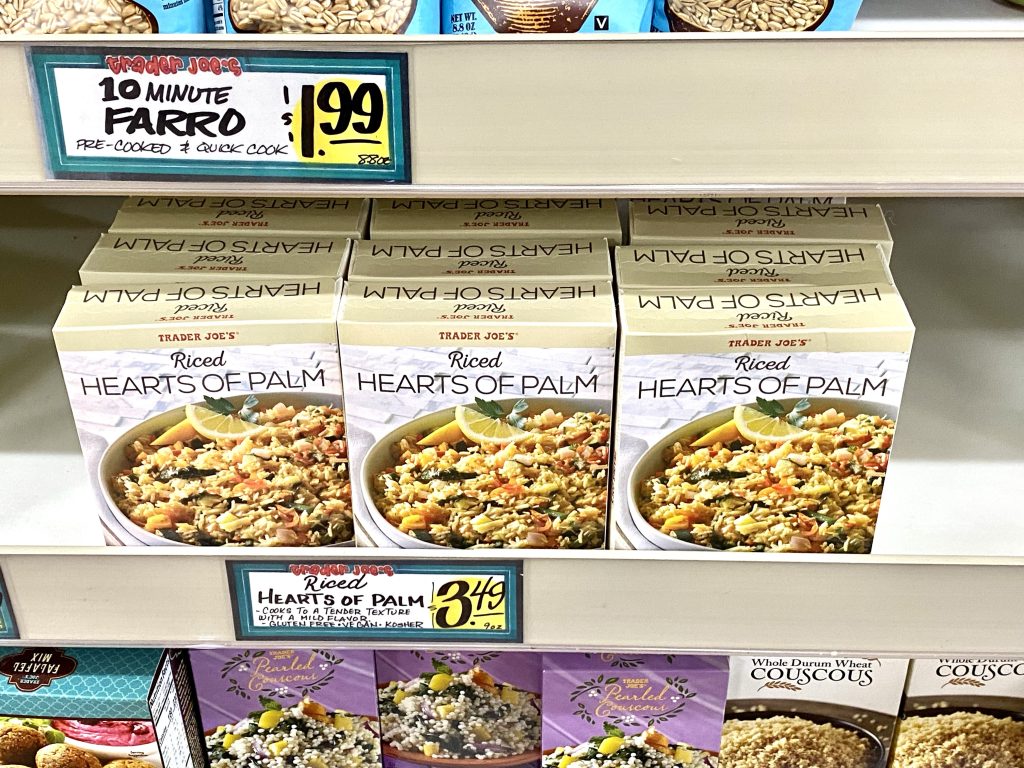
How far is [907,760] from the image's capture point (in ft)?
4.25

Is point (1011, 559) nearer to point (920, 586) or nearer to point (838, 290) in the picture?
point (920, 586)

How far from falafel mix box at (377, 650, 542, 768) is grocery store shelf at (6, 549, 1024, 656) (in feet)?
0.87

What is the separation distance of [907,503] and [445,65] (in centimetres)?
67

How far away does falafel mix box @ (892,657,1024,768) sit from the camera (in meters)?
1.22

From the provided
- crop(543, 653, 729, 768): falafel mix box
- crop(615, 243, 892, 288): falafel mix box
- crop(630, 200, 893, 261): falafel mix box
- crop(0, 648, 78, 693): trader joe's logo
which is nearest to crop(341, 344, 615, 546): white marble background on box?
Answer: crop(615, 243, 892, 288): falafel mix box

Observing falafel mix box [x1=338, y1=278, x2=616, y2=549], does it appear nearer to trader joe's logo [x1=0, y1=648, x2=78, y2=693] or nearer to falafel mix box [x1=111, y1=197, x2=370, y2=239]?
falafel mix box [x1=111, y1=197, x2=370, y2=239]

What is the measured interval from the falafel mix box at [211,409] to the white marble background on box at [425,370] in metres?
0.02

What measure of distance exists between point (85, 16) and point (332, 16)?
0.66ft

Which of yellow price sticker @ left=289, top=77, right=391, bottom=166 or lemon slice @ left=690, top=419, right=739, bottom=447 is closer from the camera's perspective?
yellow price sticker @ left=289, top=77, right=391, bottom=166

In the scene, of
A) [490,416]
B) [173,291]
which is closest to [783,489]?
[490,416]

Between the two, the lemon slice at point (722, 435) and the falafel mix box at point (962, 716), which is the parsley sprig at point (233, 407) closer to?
the lemon slice at point (722, 435)

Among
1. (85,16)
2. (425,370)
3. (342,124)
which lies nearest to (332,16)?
(342,124)

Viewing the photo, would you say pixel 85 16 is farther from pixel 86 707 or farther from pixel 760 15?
pixel 86 707

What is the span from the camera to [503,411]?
3.13 feet
